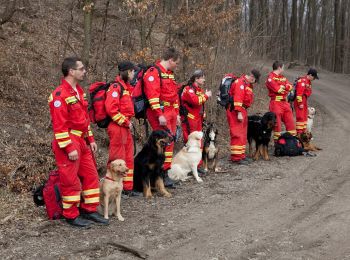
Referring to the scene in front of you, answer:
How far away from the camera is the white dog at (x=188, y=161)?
9.28 metres

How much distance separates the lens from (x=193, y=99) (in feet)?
31.6

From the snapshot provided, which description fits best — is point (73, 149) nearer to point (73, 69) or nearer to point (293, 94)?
point (73, 69)

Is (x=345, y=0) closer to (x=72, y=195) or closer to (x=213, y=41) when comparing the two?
(x=213, y=41)

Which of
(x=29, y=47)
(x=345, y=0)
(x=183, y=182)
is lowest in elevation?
(x=183, y=182)

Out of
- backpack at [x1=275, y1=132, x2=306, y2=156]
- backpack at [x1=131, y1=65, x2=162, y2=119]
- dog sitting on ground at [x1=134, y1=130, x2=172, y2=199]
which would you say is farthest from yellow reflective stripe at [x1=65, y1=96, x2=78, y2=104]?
backpack at [x1=275, y1=132, x2=306, y2=156]

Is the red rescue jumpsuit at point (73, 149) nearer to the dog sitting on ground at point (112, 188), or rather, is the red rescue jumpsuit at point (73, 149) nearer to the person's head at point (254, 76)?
the dog sitting on ground at point (112, 188)

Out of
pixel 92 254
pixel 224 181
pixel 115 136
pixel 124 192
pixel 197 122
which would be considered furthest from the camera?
pixel 197 122

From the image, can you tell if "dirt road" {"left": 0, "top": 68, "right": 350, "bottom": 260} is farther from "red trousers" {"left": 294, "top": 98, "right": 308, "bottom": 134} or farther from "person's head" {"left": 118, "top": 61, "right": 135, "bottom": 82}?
"red trousers" {"left": 294, "top": 98, "right": 308, "bottom": 134}

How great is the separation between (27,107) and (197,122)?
14.7 feet

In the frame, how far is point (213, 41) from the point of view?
14695 mm

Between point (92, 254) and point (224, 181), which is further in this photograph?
point (224, 181)

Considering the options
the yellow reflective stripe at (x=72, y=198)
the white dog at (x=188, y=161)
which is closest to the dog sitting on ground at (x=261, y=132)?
the white dog at (x=188, y=161)

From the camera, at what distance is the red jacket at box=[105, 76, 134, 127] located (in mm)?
7371

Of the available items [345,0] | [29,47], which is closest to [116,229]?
[29,47]
